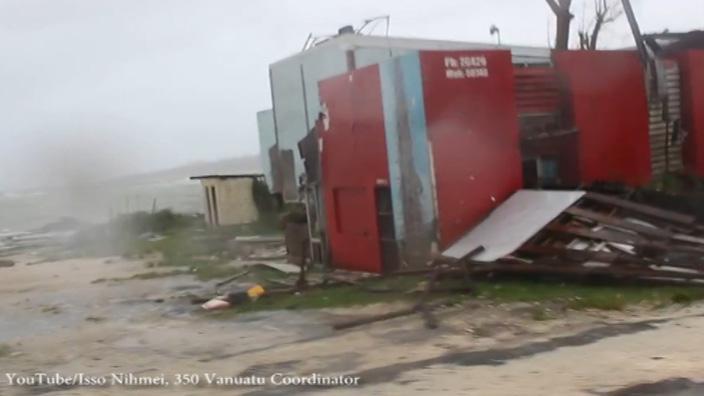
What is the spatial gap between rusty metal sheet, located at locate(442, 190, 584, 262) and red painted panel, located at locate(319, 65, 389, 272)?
1.97m

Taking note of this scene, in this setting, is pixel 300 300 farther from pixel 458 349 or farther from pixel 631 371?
pixel 631 371

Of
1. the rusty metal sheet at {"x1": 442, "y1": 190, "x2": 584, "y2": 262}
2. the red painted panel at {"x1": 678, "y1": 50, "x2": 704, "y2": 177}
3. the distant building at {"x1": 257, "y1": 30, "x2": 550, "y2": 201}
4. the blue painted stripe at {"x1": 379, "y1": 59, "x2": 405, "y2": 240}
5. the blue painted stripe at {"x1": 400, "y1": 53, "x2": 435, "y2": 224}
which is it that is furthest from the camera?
the distant building at {"x1": 257, "y1": 30, "x2": 550, "y2": 201}

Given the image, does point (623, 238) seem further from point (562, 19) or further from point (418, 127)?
point (562, 19)

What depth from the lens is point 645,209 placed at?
14320 mm

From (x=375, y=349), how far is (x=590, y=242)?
15.8ft

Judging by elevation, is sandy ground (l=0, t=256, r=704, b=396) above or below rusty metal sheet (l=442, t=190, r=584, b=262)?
below

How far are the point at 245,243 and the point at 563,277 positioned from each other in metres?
12.9

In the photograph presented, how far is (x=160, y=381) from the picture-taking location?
28.9 ft

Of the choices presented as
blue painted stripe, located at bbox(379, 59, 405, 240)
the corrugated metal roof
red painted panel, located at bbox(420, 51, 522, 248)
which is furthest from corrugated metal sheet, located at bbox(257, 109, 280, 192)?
red painted panel, located at bbox(420, 51, 522, 248)

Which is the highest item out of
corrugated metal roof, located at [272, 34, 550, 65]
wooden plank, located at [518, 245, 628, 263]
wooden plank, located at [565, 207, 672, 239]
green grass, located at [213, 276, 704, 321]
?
corrugated metal roof, located at [272, 34, 550, 65]

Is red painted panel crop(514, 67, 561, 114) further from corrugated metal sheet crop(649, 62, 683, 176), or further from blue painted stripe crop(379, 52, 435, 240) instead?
corrugated metal sheet crop(649, 62, 683, 176)

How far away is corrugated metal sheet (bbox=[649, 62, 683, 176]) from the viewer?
18.5 meters

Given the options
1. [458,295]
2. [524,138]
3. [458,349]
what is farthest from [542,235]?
[458,349]

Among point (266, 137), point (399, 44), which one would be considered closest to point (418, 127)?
point (399, 44)
